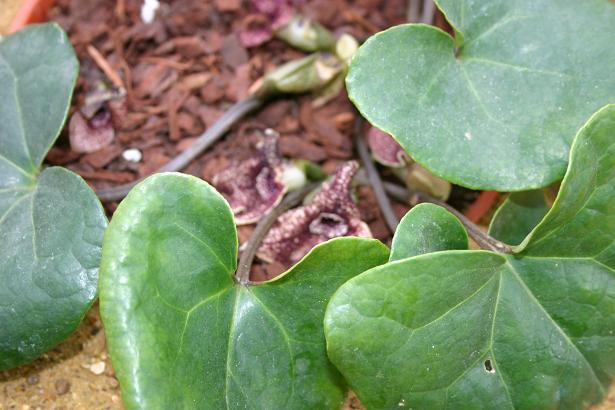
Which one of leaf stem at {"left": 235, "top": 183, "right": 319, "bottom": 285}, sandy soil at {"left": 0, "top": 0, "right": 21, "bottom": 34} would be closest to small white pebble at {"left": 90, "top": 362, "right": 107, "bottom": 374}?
leaf stem at {"left": 235, "top": 183, "right": 319, "bottom": 285}

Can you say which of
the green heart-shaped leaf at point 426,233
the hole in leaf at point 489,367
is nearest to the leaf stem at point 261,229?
the green heart-shaped leaf at point 426,233

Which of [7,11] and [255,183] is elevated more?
[7,11]

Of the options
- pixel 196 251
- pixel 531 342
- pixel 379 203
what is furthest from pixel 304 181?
pixel 531 342

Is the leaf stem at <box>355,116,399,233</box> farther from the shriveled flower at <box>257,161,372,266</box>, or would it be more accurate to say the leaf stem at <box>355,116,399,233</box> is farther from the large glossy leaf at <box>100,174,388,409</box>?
the large glossy leaf at <box>100,174,388,409</box>

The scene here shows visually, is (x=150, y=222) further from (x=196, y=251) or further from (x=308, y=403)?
(x=308, y=403)

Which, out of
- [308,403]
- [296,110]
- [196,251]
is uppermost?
[196,251]

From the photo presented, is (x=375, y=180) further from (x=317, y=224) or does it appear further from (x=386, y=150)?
(x=317, y=224)

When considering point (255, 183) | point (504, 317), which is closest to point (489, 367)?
point (504, 317)
